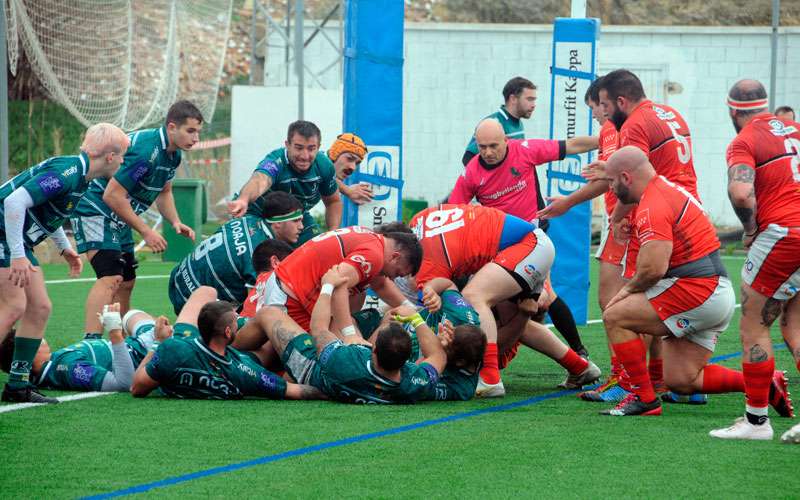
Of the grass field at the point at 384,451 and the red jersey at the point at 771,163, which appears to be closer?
the grass field at the point at 384,451

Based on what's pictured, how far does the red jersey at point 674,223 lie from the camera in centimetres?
602

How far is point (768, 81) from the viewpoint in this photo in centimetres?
2205

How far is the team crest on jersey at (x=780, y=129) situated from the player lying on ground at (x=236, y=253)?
3.34 metres

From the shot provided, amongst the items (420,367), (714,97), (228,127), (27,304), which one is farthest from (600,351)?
(228,127)

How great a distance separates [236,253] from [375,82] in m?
2.05

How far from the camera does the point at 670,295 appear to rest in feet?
20.2

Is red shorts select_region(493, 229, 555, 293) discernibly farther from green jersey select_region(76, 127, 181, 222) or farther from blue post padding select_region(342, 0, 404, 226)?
green jersey select_region(76, 127, 181, 222)

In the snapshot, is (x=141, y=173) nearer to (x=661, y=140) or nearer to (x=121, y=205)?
(x=121, y=205)

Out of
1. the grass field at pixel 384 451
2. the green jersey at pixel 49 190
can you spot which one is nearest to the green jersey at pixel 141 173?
the green jersey at pixel 49 190

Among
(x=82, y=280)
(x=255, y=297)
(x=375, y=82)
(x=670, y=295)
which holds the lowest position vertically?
(x=82, y=280)

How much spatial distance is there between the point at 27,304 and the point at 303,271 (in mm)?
1620

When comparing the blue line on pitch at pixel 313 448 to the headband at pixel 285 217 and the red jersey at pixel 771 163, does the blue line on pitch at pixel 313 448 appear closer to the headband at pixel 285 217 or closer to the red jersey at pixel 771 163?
the red jersey at pixel 771 163

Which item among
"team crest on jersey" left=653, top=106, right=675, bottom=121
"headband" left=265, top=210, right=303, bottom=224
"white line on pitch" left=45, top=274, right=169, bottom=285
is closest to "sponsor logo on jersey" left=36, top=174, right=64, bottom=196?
"headband" left=265, top=210, right=303, bottom=224

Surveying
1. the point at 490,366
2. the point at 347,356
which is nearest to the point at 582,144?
the point at 490,366
